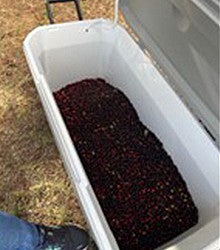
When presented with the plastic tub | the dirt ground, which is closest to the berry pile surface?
the plastic tub

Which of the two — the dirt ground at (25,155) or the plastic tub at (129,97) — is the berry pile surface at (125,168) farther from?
the dirt ground at (25,155)

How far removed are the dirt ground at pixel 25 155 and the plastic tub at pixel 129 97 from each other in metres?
0.19

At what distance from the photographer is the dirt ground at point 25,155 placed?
1569 millimetres

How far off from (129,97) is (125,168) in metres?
0.33

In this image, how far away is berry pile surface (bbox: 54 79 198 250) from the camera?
4.48ft

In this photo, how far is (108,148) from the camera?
1.57 metres

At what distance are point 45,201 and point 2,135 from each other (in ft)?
1.22

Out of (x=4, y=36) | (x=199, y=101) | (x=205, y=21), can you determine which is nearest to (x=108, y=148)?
(x=199, y=101)

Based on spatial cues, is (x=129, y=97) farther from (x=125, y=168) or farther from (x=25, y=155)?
(x=25, y=155)

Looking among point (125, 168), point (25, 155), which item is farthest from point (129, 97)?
point (25, 155)

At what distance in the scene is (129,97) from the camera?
1.73 metres

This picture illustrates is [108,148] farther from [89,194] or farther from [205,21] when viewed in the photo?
[205,21]

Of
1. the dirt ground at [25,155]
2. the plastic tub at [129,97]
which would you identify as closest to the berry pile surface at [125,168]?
the plastic tub at [129,97]

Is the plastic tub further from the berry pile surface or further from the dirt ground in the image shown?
the dirt ground
